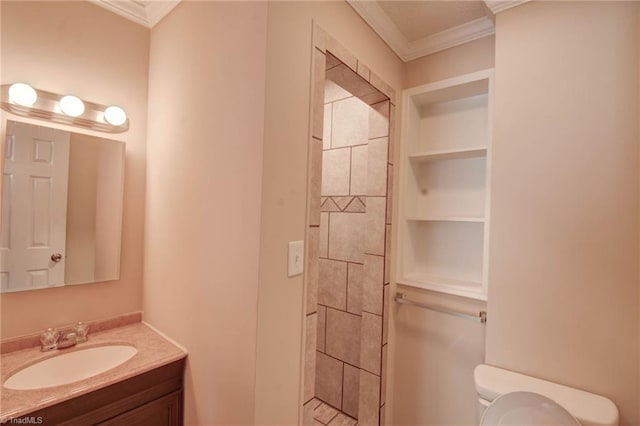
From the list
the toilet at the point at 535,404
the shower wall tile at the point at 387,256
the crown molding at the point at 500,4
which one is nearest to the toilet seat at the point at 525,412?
the toilet at the point at 535,404

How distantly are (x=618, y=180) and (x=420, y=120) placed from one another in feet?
3.36

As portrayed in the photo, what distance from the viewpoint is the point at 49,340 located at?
127 cm

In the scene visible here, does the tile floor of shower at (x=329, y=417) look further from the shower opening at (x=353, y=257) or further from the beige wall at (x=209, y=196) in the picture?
the beige wall at (x=209, y=196)

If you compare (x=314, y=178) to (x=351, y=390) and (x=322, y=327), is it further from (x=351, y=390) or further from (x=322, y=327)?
(x=351, y=390)

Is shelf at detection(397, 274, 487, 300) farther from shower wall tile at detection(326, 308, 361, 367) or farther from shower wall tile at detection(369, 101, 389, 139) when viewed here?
shower wall tile at detection(369, 101, 389, 139)

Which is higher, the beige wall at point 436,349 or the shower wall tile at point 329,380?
the beige wall at point 436,349

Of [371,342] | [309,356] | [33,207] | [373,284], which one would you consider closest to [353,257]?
[373,284]

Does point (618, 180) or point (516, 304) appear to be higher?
point (618, 180)

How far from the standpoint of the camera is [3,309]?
48.3 inches

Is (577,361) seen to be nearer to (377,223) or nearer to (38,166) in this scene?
(377,223)

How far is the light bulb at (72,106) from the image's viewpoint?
133cm

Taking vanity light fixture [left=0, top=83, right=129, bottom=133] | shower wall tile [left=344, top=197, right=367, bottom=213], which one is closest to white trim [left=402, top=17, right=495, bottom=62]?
shower wall tile [left=344, top=197, right=367, bottom=213]

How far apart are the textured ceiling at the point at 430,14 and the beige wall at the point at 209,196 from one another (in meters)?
0.84

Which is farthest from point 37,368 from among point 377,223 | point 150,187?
point 377,223
